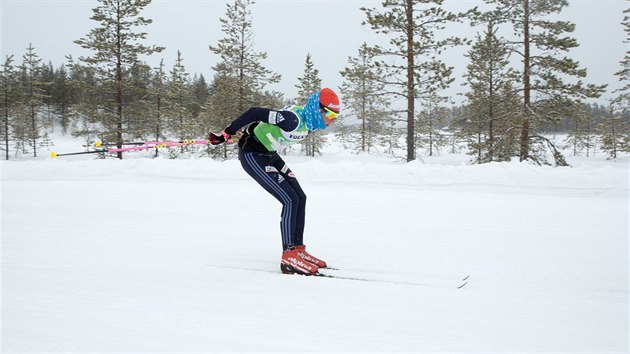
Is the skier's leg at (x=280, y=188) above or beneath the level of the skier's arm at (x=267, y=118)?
beneath

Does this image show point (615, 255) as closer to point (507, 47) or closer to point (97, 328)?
point (97, 328)

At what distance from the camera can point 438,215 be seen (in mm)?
6941

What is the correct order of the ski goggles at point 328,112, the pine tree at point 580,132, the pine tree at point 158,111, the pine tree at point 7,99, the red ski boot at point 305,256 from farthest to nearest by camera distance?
the pine tree at point 7,99, the pine tree at point 158,111, the pine tree at point 580,132, the red ski boot at point 305,256, the ski goggles at point 328,112

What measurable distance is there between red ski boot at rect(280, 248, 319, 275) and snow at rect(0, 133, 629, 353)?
0.15 metres

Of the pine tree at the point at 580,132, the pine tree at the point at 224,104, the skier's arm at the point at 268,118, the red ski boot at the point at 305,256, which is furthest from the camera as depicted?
the pine tree at the point at 224,104

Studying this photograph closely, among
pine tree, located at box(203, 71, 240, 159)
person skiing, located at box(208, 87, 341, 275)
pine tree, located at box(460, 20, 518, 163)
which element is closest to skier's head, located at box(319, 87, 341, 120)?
person skiing, located at box(208, 87, 341, 275)

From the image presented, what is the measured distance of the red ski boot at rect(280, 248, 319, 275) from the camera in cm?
409

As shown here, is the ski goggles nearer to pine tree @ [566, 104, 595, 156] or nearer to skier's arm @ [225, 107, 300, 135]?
skier's arm @ [225, 107, 300, 135]

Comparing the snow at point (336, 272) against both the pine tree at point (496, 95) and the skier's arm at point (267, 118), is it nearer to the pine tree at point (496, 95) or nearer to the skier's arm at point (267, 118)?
the skier's arm at point (267, 118)

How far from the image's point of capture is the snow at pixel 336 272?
265 cm

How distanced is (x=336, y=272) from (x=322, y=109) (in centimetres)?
185

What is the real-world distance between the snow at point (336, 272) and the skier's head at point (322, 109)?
1.71m

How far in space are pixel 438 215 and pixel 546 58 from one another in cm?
1339

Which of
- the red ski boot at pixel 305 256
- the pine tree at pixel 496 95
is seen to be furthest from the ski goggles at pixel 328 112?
the pine tree at pixel 496 95
